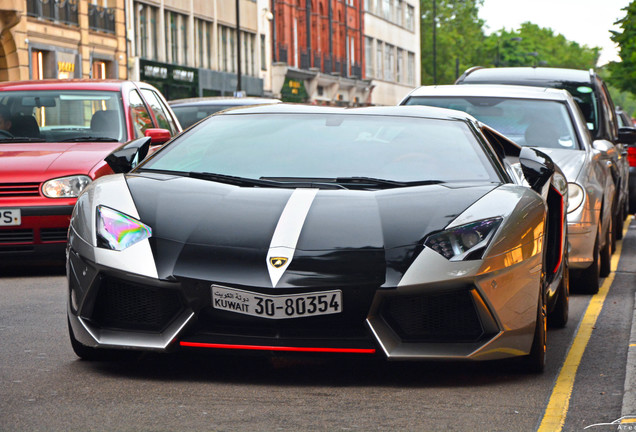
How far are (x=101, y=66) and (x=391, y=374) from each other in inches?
1550

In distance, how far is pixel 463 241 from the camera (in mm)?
5316

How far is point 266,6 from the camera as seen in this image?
63.2 metres

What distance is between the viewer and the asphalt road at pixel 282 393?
465 centimetres

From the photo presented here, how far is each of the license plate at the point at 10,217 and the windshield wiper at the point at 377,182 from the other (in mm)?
4828

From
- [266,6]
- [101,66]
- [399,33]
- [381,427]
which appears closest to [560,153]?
[381,427]

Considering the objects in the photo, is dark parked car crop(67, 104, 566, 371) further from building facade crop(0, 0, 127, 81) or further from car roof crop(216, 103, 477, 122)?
building facade crop(0, 0, 127, 81)

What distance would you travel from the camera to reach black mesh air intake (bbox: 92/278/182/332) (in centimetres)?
529

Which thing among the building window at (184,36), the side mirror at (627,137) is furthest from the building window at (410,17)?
the side mirror at (627,137)

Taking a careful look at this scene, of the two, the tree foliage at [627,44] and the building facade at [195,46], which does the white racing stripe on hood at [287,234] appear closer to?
the tree foliage at [627,44]

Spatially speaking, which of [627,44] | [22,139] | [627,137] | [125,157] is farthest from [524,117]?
[627,44]

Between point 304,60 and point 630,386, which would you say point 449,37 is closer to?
point 304,60

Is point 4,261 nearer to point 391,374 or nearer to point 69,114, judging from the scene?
point 69,114

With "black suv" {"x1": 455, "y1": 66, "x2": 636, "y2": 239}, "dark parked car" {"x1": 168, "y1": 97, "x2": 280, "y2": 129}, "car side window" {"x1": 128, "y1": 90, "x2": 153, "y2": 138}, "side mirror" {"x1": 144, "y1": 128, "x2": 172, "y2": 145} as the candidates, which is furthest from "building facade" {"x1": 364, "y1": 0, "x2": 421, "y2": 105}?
"side mirror" {"x1": 144, "y1": 128, "x2": 172, "y2": 145}

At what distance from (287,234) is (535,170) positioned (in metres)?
1.76
